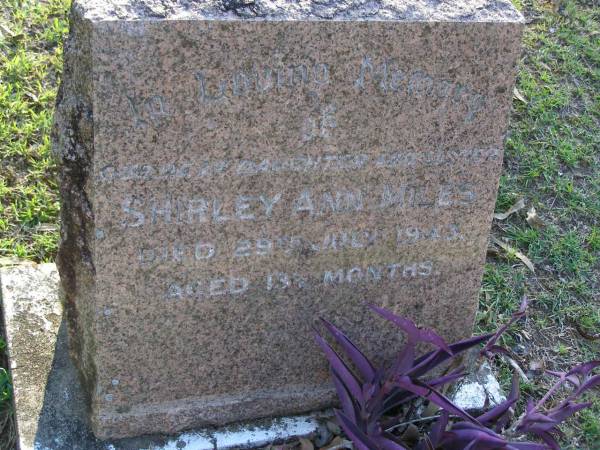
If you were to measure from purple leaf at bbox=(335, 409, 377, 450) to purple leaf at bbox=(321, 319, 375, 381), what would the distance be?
167mm

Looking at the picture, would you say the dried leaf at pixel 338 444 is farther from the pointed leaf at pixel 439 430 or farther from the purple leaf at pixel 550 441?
the purple leaf at pixel 550 441

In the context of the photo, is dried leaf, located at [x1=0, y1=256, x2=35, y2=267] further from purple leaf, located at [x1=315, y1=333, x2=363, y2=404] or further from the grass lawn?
purple leaf, located at [x1=315, y1=333, x2=363, y2=404]

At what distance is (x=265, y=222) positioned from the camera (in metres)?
2.20

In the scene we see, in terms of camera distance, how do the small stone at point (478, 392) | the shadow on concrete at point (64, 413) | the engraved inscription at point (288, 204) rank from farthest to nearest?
the small stone at point (478, 392) → the shadow on concrete at point (64, 413) → the engraved inscription at point (288, 204)

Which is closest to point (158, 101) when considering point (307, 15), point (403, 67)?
point (307, 15)

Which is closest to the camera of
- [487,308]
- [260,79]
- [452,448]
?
[260,79]

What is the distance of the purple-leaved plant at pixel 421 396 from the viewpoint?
2244mm

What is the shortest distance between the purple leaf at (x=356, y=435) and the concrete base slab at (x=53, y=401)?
0.85ft

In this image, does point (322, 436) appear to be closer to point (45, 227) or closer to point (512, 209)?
point (45, 227)

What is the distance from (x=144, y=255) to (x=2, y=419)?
3.02 feet

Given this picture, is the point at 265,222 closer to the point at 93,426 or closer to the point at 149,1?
the point at 149,1

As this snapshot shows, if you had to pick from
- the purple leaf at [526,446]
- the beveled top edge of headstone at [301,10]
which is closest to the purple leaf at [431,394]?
the purple leaf at [526,446]

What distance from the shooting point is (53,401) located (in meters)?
2.44

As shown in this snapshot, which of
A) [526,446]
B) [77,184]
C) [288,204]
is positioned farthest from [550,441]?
[77,184]
